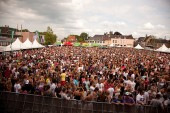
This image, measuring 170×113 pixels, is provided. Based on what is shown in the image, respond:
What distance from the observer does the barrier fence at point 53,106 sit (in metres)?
8.16

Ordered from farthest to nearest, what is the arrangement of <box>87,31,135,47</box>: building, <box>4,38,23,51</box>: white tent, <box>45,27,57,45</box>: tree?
<box>87,31,135,47</box>: building
<box>45,27,57,45</box>: tree
<box>4,38,23,51</box>: white tent

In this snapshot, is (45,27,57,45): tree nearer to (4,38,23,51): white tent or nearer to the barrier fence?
(4,38,23,51): white tent

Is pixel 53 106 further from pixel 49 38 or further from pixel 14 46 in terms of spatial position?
pixel 49 38

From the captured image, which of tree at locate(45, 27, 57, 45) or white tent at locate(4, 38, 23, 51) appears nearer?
white tent at locate(4, 38, 23, 51)

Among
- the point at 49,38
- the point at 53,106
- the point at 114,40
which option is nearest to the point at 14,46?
the point at 53,106

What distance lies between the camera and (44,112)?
8672 millimetres

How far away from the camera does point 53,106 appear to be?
8.61 metres

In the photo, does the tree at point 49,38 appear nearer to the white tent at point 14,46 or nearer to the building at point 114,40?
the building at point 114,40

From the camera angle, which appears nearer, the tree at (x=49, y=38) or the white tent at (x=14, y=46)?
the white tent at (x=14, y=46)

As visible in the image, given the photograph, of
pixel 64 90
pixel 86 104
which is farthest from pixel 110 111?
pixel 64 90

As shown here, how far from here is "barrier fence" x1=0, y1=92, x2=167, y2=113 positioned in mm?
8164

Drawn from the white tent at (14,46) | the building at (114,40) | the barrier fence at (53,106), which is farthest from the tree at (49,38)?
the barrier fence at (53,106)

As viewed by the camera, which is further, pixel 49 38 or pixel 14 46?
pixel 49 38

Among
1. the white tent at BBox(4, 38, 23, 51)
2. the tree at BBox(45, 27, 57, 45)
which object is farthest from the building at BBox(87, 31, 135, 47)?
the white tent at BBox(4, 38, 23, 51)
